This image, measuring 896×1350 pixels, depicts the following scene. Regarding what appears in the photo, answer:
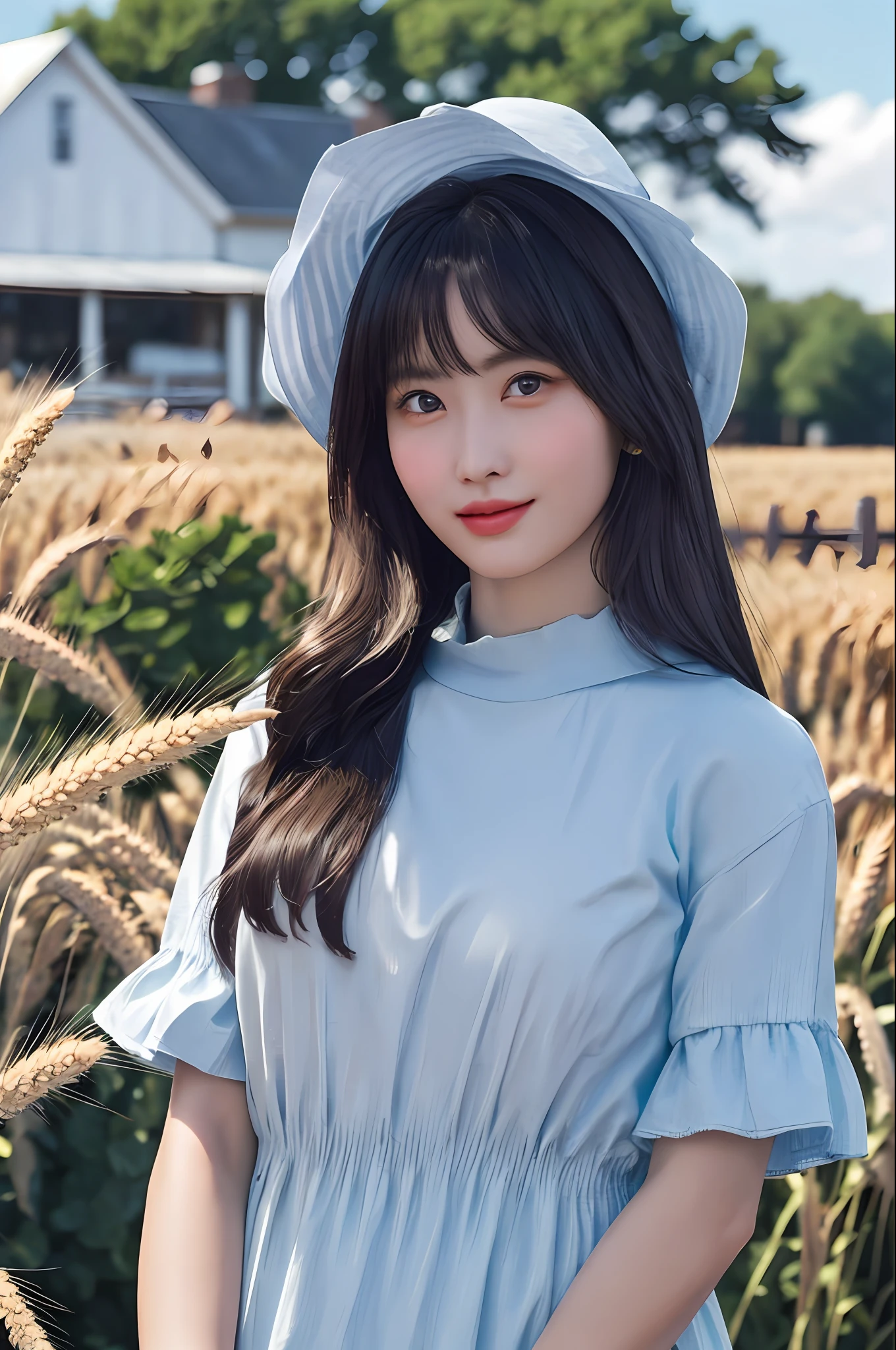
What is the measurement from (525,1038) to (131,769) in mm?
322

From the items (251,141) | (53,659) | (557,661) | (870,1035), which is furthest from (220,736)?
(251,141)

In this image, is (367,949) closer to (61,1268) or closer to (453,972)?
(453,972)

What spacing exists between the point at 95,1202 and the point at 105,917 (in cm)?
48

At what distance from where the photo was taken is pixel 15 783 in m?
0.86

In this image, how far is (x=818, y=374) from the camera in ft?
7.74

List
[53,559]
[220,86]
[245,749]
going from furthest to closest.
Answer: [220,86], [53,559], [245,749]

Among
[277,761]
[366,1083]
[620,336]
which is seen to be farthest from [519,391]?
[366,1083]

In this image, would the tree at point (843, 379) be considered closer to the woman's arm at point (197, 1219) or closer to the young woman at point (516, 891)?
the young woman at point (516, 891)

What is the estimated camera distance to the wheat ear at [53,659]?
0.96 metres

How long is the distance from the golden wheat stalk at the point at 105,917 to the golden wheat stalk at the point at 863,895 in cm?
88

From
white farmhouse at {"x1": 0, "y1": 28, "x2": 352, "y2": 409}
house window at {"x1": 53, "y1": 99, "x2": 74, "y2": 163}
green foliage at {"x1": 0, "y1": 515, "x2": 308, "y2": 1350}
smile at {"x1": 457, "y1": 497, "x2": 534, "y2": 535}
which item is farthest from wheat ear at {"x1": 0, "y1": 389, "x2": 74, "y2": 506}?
house window at {"x1": 53, "y1": 99, "x2": 74, "y2": 163}

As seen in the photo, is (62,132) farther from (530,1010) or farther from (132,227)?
(530,1010)

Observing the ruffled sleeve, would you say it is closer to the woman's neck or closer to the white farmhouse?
the woman's neck

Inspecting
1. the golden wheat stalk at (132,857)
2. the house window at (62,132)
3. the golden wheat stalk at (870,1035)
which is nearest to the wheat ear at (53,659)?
the golden wheat stalk at (132,857)
